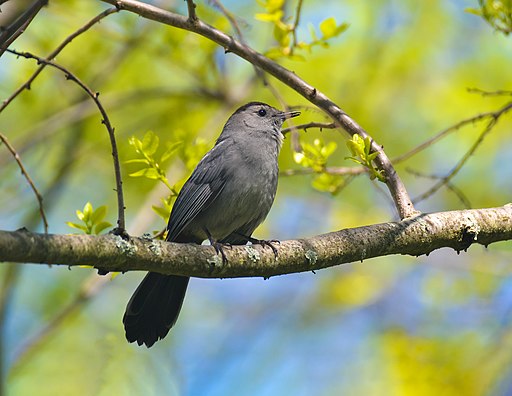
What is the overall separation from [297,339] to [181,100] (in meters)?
3.61

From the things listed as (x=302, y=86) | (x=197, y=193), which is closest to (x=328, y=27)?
(x=302, y=86)

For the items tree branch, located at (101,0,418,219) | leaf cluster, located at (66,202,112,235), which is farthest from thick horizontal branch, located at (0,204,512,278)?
leaf cluster, located at (66,202,112,235)

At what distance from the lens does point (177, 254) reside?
3.34 m

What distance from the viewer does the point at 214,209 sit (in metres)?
5.22

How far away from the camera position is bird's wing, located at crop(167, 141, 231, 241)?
4.93 m

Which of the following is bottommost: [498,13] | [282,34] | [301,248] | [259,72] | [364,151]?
[301,248]

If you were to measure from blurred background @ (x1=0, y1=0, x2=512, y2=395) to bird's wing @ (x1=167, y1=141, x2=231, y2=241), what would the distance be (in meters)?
0.97

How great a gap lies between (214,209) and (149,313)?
93cm

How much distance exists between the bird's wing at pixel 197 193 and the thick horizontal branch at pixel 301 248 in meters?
1.25

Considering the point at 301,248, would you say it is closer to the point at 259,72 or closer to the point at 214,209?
the point at 259,72

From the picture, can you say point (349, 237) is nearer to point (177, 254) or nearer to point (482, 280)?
point (177, 254)

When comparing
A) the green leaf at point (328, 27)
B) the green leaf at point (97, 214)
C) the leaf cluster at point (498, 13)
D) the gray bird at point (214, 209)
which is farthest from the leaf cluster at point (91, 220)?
the leaf cluster at point (498, 13)

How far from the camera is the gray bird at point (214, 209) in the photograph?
15.5 feet

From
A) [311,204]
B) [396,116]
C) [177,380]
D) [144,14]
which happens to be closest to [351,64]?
[396,116]
